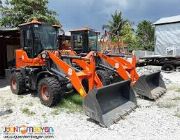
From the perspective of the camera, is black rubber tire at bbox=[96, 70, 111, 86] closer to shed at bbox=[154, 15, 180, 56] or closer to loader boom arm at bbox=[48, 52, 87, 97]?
loader boom arm at bbox=[48, 52, 87, 97]

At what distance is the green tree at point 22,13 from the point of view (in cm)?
2216

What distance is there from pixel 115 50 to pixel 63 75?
11.0 metres

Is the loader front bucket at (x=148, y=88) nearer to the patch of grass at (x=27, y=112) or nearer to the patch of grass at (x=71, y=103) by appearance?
the patch of grass at (x=71, y=103)

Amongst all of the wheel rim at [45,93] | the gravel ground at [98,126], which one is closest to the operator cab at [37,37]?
the wheel rim at [45,93]

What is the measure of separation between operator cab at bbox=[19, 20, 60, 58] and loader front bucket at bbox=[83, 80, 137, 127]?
2879mm

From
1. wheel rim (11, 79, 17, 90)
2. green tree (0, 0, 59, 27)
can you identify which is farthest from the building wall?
wheel rim (11, 79, 17, 90)

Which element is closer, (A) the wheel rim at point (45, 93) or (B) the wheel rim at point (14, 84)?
(A) the wheel rim at point (45, 93)

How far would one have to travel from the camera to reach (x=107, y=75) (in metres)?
9.62

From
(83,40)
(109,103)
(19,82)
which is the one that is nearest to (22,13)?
(83,40)

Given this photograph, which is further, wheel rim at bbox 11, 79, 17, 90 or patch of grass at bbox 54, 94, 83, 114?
wheel rim at bbox 11, 79, 17, 90

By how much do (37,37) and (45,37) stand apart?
0.29m

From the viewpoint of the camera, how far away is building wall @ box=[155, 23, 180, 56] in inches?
834

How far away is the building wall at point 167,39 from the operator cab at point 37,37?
44.7 ft

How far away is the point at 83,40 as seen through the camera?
12883mm
